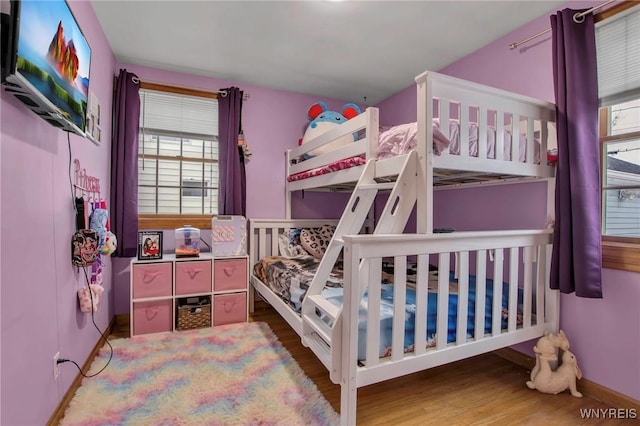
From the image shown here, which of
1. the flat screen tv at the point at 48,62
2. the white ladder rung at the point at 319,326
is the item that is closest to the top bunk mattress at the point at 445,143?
the white ladder rung at the point at 319,326

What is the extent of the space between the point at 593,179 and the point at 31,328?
2750 mm

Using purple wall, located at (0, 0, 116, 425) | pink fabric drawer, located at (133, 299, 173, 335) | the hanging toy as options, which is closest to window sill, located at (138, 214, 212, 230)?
pink fabric drawer, located at (133, 299, 173, 335)

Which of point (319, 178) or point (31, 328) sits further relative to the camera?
point (319, 178)

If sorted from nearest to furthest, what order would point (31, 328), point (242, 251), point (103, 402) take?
point (31, 328)
point (103, 402)
point (242, 251)

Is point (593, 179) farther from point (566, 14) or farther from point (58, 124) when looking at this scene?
point (58, 124)

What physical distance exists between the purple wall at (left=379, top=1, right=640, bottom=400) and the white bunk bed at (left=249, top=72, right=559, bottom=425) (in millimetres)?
156

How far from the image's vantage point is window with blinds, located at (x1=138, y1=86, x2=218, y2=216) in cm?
296

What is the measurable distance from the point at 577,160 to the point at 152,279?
9.88 ft

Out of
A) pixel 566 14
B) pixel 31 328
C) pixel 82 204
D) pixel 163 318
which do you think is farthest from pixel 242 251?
pixel 566 14

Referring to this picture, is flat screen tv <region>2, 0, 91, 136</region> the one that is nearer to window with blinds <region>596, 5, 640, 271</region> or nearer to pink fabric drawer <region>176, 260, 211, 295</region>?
pink fabric drawer <region>176, 260, 211, 295</region>

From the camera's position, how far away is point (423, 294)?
1472mm

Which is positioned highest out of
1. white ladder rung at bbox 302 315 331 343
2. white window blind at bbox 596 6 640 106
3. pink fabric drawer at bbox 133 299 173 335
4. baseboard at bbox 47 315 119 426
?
white window blind at bbox 596 6 640 106

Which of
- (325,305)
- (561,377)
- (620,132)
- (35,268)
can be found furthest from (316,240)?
(620,132)

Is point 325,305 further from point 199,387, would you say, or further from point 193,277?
point 193,277
